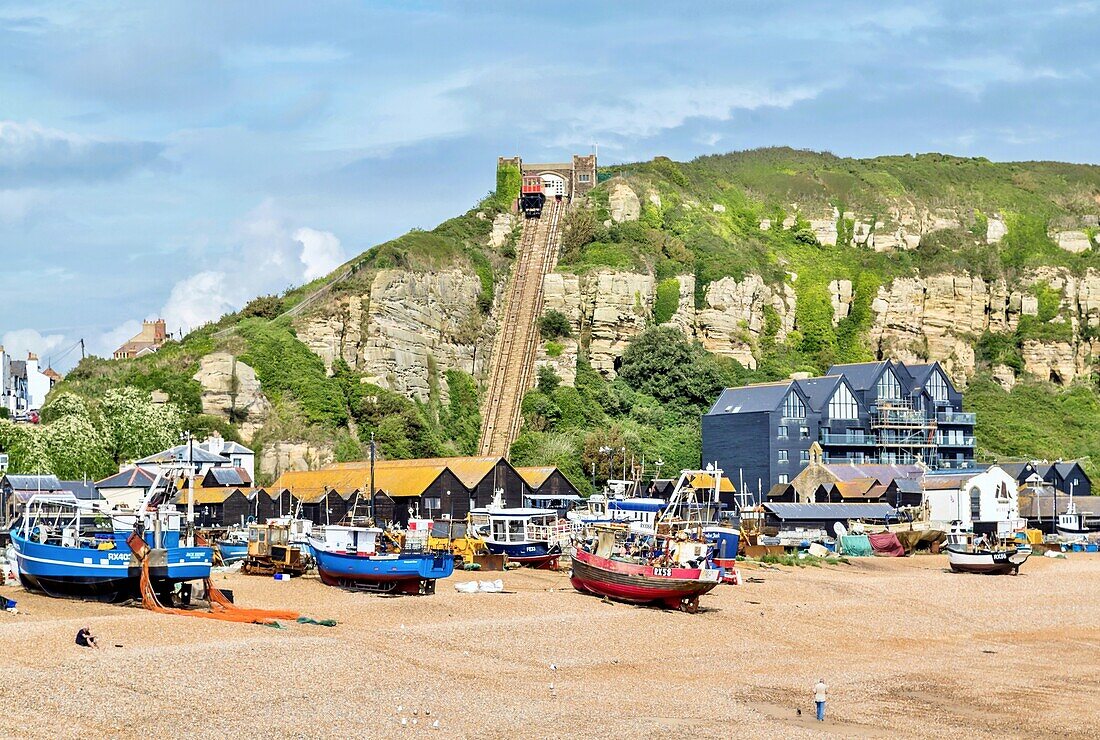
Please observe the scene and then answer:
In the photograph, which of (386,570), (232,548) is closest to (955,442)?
(232,548)

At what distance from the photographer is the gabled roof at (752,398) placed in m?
87.2

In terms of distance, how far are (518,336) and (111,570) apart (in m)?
62.8

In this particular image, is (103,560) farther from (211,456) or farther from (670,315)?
(670,315)

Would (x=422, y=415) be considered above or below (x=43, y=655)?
above

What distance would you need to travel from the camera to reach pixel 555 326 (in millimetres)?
94812

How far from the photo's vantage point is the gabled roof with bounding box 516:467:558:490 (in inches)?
2963

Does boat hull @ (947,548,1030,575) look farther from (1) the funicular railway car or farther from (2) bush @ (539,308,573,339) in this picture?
(1) the funicular railway car

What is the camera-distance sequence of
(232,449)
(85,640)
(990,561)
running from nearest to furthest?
(85,640)
(990,561)
(232,449)

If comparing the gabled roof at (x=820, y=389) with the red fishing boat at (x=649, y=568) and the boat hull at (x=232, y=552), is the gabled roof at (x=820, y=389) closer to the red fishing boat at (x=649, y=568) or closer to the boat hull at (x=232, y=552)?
the red fishing boat at (x=649, y=568)

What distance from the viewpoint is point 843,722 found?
80.1ft

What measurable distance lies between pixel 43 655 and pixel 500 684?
8.13 metres

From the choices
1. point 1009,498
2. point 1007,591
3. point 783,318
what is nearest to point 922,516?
point 1009,498

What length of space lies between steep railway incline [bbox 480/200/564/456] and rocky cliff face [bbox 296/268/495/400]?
2.18m

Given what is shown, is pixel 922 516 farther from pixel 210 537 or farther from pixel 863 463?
pixel 210 537
